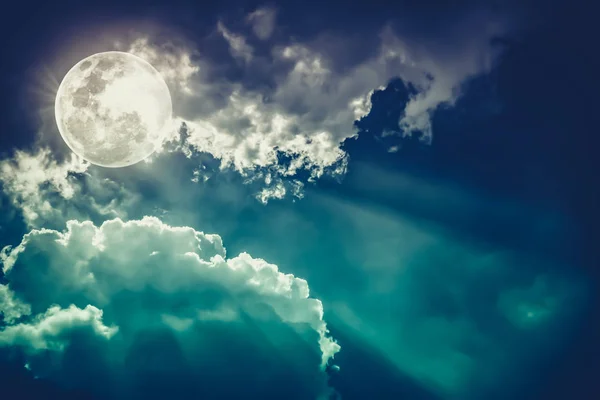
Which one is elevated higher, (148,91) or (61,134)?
(148,91)

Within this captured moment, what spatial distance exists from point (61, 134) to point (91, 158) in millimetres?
3540

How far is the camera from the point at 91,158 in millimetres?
27422

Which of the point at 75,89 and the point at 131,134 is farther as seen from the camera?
the point at 131,134

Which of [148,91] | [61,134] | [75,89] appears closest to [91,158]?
[61,134]

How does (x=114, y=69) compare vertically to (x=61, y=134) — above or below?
above

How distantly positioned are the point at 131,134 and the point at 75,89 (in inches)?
227

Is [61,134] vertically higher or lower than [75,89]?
lower

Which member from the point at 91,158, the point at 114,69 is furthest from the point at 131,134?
the point at 114,69

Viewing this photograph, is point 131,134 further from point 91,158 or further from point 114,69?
point 114,69

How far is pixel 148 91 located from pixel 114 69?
3711 millimetres

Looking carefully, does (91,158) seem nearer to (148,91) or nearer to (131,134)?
(131,134)

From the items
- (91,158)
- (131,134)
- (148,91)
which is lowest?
(91,158)

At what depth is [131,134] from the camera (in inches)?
1094

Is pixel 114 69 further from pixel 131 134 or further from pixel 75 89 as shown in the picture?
pixel 131 134
